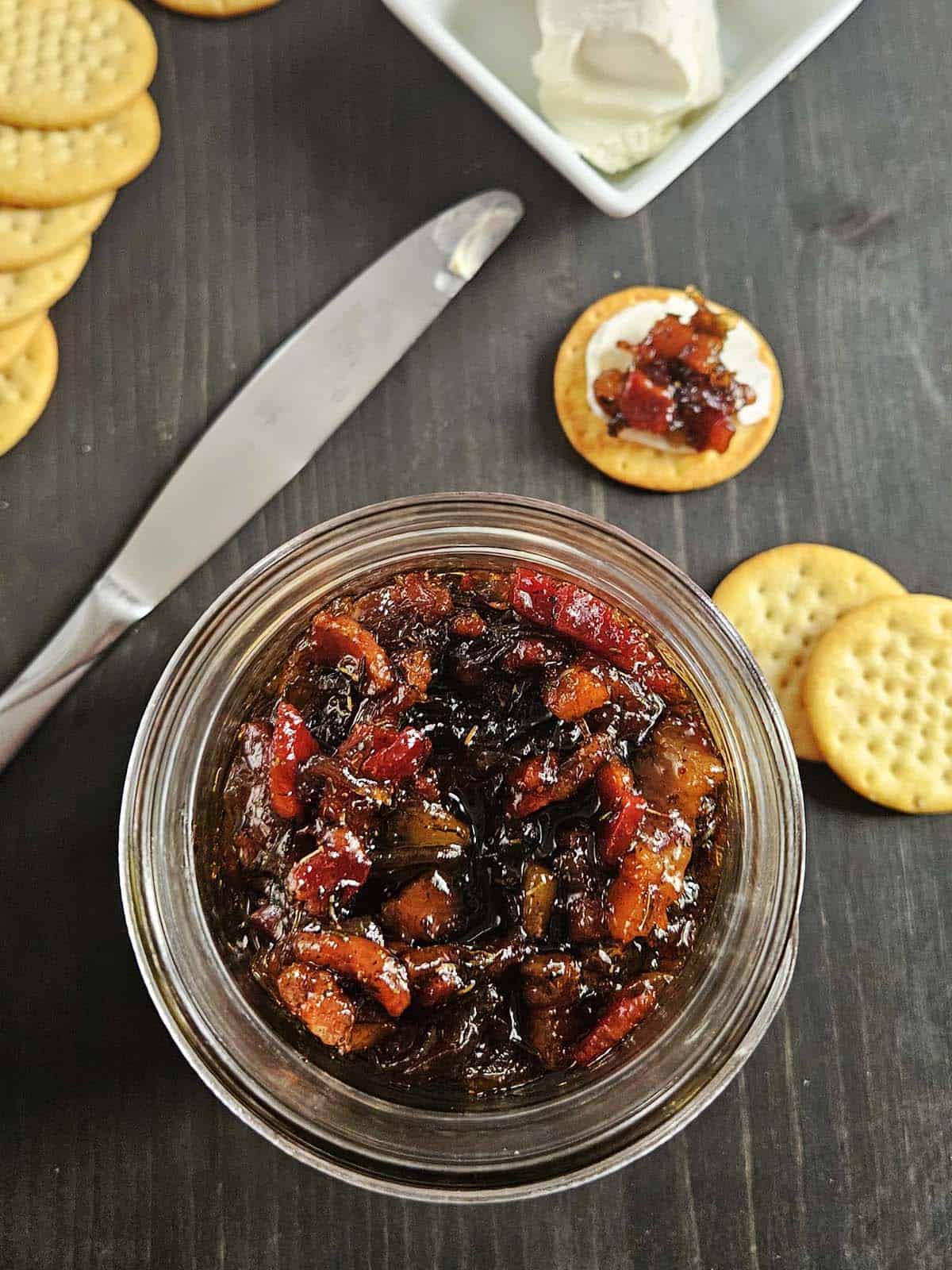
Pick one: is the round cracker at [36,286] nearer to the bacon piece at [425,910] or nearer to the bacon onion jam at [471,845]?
the bacon onion jam at [471,845]

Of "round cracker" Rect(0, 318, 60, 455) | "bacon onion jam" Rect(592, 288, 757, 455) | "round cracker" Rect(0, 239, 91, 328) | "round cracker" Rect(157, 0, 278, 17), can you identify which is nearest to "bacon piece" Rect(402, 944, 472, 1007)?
"bacon onion jam" Rect(592, 288, 757, 455)

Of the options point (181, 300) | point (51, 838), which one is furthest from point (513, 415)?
point (51, 838)

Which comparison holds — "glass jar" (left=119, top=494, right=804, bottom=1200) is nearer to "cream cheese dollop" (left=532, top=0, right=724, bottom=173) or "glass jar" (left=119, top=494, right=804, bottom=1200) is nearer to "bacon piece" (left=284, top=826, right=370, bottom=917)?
"bacon piece" (left=284, top=826, right=370, bottom=917)

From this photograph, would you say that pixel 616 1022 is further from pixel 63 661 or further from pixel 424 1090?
pixel 63 661

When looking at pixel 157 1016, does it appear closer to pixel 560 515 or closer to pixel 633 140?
pixel 560 515

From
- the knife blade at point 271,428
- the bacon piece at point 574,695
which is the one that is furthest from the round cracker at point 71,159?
the bacon piece at point 574,695
